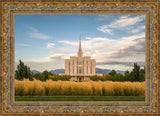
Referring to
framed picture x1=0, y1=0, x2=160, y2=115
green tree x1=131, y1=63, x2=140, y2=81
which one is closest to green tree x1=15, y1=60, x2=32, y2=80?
framed picture x1=0, y1=0, x2=160, y2=115

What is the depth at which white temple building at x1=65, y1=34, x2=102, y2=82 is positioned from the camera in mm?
5672

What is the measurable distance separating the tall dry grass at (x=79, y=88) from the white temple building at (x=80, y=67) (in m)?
0.26

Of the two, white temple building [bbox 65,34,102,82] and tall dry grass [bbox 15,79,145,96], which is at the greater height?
white temple building [bbox 65,34,102,82]

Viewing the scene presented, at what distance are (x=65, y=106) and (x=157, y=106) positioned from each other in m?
3.14

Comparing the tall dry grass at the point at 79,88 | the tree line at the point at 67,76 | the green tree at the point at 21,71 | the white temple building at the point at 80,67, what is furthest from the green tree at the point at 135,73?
the green tree at the point at 21,71

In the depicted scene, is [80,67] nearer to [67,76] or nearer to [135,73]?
[67,76]

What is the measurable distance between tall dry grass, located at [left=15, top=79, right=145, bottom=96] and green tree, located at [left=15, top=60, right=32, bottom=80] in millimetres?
194

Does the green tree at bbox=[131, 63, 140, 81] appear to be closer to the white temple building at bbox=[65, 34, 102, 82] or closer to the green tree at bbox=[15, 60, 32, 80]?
the white temple building at bbox=[65, 34, 102, 82]

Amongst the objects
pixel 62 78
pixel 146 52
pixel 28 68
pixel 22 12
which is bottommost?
pixel 62 78

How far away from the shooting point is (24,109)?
203 inches

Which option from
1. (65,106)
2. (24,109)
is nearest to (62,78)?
(65,106)

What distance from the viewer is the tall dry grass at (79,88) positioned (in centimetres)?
557

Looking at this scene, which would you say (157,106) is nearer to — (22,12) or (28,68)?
(28,68)

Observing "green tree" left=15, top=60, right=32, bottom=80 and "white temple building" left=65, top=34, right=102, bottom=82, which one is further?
"white temple building" left=65, top=34, right=102, bottom=82
